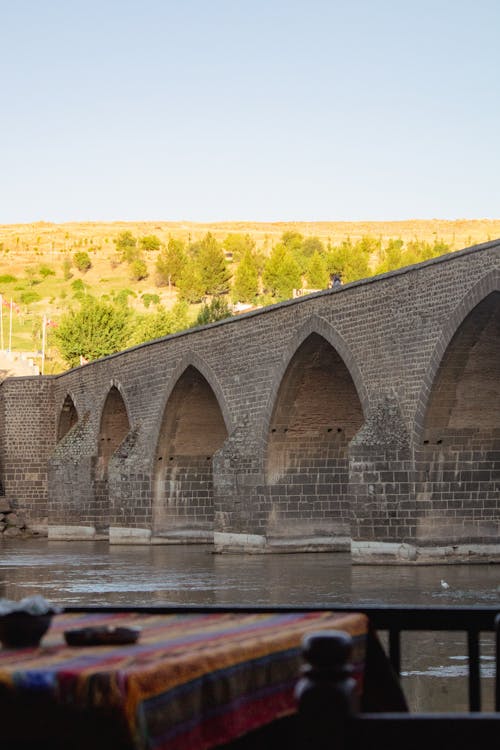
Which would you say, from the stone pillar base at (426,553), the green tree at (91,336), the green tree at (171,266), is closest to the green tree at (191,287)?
the green tree at (171,266)

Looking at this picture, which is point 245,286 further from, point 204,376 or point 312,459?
point 312,459

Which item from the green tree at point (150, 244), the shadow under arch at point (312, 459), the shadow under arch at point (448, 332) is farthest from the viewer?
the green tree at point (150, 244)

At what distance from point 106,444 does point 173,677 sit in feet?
111

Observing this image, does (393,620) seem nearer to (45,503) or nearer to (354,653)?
(354,653)

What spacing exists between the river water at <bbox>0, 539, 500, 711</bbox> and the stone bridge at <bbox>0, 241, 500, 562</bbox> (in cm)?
87

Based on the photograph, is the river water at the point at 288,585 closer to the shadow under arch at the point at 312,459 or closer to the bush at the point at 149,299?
the shadow under arch at the point at 312,459

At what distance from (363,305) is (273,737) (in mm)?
19075

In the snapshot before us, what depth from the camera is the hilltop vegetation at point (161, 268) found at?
64.7 m

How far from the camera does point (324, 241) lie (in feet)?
→ 394

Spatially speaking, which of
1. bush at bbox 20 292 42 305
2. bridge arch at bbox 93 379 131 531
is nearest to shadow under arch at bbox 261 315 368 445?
bridge arch at bbox 93 379 131 531

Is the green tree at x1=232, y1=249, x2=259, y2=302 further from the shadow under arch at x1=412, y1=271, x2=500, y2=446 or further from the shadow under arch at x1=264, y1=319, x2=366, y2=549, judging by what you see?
the shadow under arch at x1=412, y1=271, x2=500, y2=446

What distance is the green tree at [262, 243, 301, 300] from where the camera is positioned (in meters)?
88.9

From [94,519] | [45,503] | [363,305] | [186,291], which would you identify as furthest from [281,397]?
[186,291]

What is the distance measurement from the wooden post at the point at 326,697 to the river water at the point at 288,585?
6.02 meters
